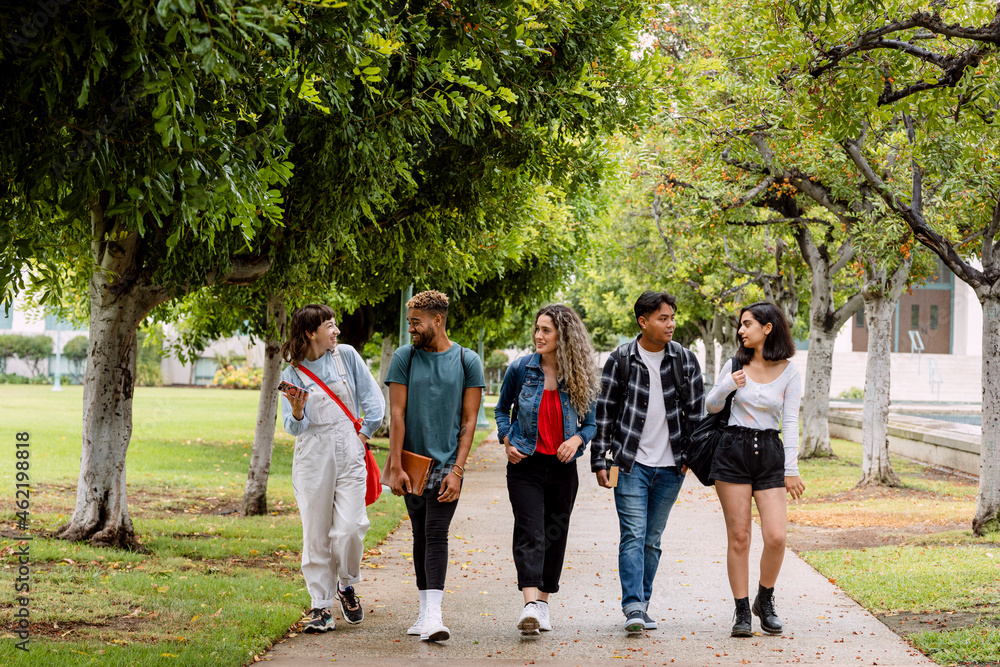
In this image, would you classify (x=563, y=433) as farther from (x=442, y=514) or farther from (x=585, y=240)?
(x=585, y=240)

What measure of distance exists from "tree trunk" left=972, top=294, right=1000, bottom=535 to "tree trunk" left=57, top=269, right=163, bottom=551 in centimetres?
788

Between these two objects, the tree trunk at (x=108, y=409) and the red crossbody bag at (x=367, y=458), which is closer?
the red crossbody bag at (x=367, y=458)

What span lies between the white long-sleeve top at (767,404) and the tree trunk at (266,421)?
242 inches

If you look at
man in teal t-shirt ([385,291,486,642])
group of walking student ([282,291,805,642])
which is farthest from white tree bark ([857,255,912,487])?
man in teal t-shirt ([385,291,486,642])

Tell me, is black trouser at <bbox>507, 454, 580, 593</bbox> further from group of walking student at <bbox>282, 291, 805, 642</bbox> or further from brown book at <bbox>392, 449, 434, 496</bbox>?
brown book at <bbox>392, 449, 434, 496</bbox>

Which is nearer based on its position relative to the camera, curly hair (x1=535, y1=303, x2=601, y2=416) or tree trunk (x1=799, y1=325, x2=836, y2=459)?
curly hair (x1=535, y1=303, x2=601, y2=416)

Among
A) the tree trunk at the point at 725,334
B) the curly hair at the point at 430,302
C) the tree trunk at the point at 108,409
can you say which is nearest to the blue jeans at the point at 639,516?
the curly hair at the point at 430,302

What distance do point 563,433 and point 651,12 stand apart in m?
4.89

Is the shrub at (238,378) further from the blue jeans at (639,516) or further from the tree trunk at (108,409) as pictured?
the blue jeans at (639,516)

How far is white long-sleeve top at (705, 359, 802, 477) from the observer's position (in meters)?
5.68

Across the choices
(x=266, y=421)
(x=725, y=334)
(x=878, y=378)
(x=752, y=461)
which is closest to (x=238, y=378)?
(x=725, y=334)

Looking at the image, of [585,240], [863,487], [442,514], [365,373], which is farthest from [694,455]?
[585,240]

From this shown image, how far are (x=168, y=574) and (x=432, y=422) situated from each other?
277cm

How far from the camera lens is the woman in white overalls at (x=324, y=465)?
5.62 meters
